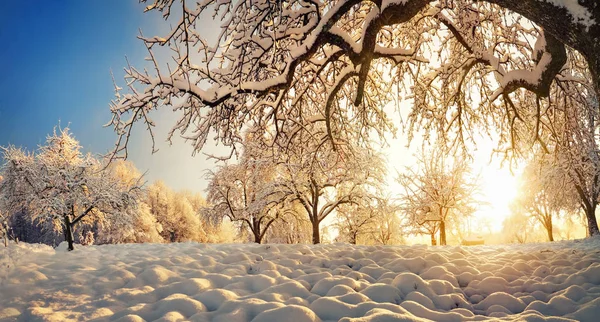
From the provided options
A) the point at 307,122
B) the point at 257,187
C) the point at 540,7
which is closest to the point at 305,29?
the point at 307,122

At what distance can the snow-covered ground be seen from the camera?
126 inches

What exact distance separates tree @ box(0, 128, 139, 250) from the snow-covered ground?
8.80m

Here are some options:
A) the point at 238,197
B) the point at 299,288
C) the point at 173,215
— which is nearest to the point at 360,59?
the point at 299,288

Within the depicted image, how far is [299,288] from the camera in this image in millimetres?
3977

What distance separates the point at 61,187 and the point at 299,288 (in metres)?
15.5

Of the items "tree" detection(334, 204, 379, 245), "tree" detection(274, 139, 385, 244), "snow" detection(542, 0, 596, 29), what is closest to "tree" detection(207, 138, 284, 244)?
"tree" detection(274, 139, 385, 244)

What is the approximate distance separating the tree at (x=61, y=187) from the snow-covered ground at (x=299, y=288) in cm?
880

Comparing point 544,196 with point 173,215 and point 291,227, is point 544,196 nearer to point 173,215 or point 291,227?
point 291,227

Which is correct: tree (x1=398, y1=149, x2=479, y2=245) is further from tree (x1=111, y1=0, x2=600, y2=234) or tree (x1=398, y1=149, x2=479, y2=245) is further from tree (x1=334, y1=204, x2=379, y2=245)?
tree (x1=111, y1=0, x2=600, y2=234)

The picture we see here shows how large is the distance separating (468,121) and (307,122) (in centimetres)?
405

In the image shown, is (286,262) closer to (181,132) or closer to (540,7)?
(181,132)

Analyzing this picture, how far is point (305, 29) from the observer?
4.62m

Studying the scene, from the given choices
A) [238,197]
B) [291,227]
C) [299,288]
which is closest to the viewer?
[299,288]

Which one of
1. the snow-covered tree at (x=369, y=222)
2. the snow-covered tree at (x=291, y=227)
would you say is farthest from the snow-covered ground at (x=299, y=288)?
the snow-covered tree at (x=291, y=227)
